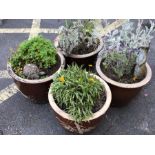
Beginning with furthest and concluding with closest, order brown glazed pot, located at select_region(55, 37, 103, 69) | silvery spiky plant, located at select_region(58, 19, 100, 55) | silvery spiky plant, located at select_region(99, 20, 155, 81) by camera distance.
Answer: brown glazed pot, located at select_region(55, 37, 103, 69)
silvery spiky plant, located at select_region(58, 19, 100, 55)
silvery spiky plant, located at select_region(99, 20, 155, 81)

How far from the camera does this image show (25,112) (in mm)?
3729

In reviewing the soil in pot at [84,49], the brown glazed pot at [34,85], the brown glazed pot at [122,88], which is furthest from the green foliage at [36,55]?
the brown glazed pot at [122,88]

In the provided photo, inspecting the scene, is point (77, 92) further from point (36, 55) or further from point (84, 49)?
point (84, 49)

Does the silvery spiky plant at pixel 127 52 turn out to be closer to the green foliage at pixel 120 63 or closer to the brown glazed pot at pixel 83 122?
the green foliage at pixel 120 63

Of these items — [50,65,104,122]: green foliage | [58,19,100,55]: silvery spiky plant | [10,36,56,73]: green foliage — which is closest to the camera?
[50,65,104,122]: green foliage

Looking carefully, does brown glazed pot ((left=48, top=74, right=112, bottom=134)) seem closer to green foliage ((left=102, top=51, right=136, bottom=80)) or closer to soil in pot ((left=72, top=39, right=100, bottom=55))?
green foliage ((left=102, top=51, right=136, bottom=80))

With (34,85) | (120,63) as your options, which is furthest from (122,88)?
(34,85)

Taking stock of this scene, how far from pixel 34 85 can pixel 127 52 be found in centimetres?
119

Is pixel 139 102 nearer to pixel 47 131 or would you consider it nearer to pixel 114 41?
pixel 114 41

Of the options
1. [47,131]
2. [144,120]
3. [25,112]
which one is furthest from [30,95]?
[144,120]

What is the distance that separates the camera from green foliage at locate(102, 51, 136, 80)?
11.3 ft

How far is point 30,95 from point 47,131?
49cm

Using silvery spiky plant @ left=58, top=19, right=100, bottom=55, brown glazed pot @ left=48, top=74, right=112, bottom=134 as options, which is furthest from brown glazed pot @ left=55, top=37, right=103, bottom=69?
brown glazed pot @ left=48, top=74, right=112, bottom=134

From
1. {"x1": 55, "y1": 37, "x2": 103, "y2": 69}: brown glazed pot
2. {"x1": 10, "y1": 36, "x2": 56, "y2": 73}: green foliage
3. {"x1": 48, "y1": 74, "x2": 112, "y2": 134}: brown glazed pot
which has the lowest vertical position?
{"x1": 48, "y1": 74, "x2": 112, "y2": 134}: brown glazed pot
